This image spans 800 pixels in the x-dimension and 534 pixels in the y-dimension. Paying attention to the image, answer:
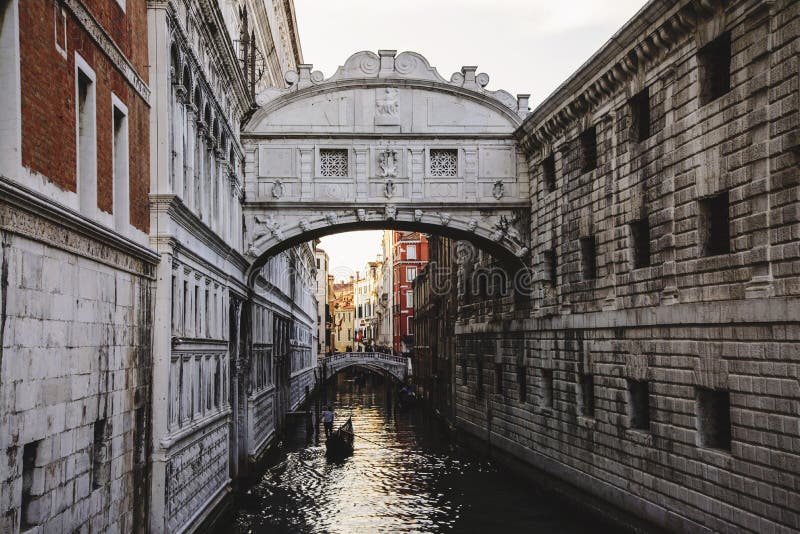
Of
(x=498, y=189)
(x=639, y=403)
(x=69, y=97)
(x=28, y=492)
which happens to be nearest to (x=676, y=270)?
(x=639, y=403)

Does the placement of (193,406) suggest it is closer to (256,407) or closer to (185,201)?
(185,201)

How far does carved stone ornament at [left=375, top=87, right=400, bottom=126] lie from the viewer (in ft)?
74.6

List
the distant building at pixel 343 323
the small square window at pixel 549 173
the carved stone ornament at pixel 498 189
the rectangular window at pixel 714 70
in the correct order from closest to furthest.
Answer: the rectangular window at pixel 714 70
the small square window at pixel 549 173
the carved stone ornament at pixel 498 189
the distant building at pixel 343 323

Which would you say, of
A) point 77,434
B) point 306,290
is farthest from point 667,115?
point 306,290

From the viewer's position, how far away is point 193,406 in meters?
15.4

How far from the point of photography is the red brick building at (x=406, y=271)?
80.1 meters

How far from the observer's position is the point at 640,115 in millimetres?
16859

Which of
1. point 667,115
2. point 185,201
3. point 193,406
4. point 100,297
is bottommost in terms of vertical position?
point 193,406

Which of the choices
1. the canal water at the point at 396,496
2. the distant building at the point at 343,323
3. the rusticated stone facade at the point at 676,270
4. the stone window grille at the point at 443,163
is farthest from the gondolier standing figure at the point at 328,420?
the distant building at the point at 343,323

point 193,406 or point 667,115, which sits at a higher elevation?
point 667,115

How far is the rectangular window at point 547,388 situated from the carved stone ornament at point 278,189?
775cm

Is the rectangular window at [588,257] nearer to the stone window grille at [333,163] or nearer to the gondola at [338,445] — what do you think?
the stone window grille at [333,163]

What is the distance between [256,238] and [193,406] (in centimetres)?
778

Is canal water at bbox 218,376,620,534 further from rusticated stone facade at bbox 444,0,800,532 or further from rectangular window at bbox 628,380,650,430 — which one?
rectangular window at bbox 628,380,650,430
